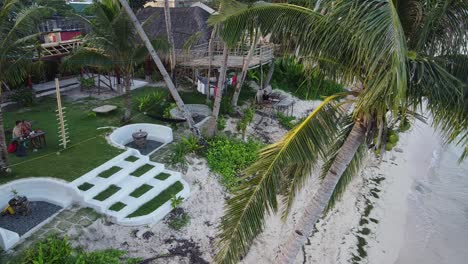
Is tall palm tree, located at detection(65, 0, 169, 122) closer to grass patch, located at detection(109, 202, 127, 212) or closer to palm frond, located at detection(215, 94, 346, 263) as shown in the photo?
grass patch, located at detection(109, 202, 127, 212)

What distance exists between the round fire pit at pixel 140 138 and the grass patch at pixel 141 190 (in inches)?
96.1

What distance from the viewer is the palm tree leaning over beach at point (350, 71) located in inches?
138

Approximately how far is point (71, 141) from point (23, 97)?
5305mm

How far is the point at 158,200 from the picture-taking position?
29.4ft

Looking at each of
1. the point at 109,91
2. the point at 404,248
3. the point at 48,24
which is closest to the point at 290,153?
the point at 404,248

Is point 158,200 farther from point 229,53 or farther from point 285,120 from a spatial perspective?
point 229,53

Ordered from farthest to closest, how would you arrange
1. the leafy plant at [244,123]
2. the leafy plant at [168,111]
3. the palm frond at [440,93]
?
the leafy plant at [168,111], the leafy plant at [244,123], the palm frond at [440,93]

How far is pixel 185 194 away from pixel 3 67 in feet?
18.5

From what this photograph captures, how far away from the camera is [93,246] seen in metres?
7.30

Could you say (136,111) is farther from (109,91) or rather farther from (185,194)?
(185,194)

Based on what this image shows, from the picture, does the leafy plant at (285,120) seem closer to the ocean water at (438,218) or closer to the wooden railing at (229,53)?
the wooden railing at (229,53)

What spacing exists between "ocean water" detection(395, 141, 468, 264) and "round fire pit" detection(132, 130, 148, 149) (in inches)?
342

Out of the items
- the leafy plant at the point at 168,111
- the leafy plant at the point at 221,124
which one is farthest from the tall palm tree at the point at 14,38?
the leafy plant at the point at 221,124

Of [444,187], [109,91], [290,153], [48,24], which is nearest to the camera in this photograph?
[290,153]
